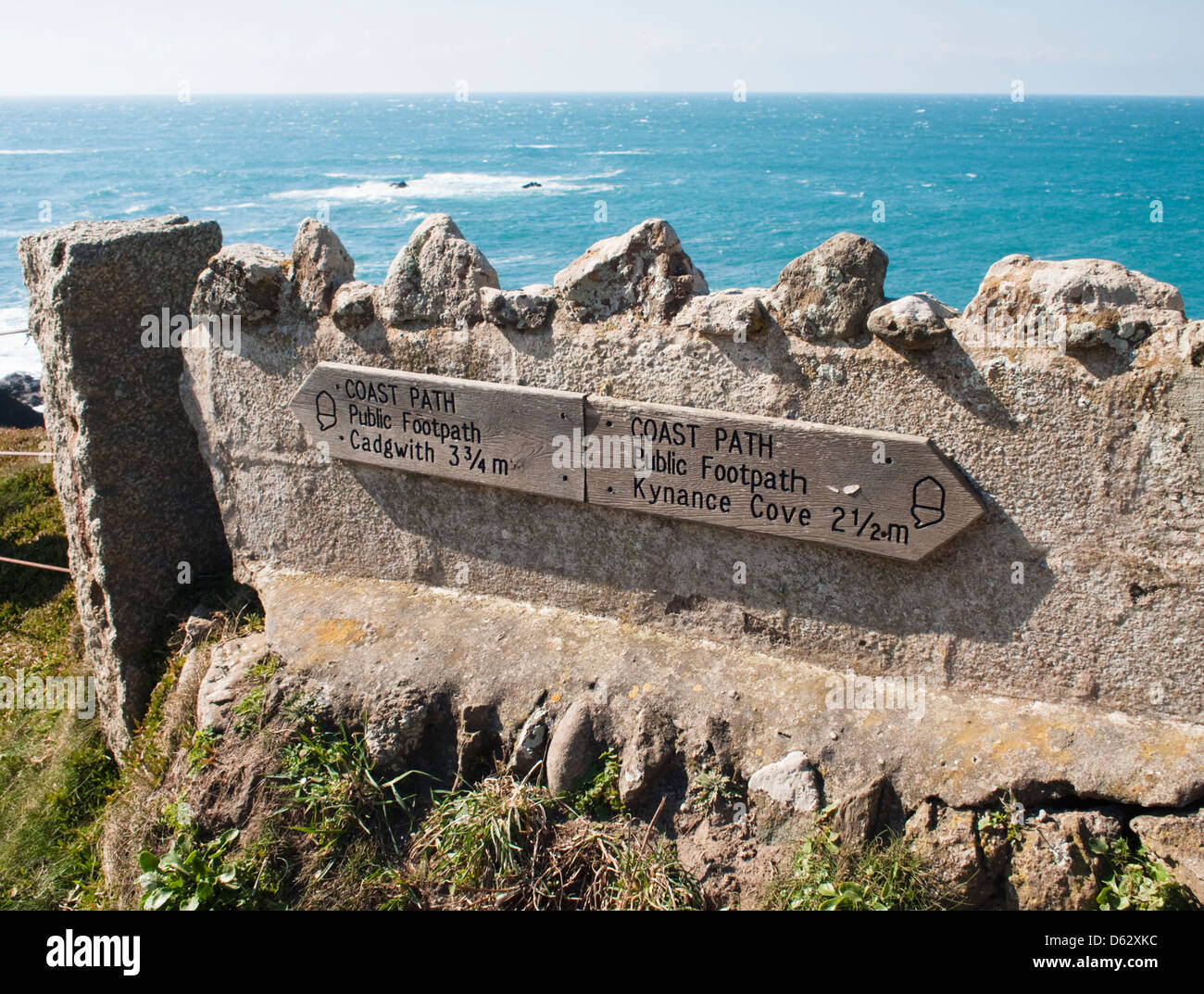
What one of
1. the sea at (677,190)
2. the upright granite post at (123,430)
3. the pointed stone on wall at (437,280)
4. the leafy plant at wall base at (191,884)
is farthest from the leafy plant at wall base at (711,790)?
the sea at (677,190)

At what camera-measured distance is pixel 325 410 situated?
4.18 m

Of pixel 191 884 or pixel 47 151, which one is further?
pixel 47 151

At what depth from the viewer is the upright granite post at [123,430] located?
4.52 m

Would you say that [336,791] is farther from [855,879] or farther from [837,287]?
[837,287]

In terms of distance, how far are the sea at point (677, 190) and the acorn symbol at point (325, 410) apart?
285 inches

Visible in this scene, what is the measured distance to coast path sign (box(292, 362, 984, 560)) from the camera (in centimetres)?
314

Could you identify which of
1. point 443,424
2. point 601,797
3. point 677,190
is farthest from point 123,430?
point 677,190

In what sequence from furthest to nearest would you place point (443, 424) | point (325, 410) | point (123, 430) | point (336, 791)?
point (123, 430) → point (325, 410) → point (443, 424) → point (336, 791)

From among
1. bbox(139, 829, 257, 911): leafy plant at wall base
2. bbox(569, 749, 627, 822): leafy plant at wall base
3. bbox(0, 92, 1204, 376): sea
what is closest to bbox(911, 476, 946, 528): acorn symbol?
bbox(569, 749, 627, 822): leafy plant at wall base

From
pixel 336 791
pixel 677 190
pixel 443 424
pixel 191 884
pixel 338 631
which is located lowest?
pixel 191 884

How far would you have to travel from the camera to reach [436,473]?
4016 mm

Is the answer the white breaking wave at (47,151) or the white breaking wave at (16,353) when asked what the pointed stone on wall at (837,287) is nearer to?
the white breaking wave at (16,353)

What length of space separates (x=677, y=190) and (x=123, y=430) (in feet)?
185
